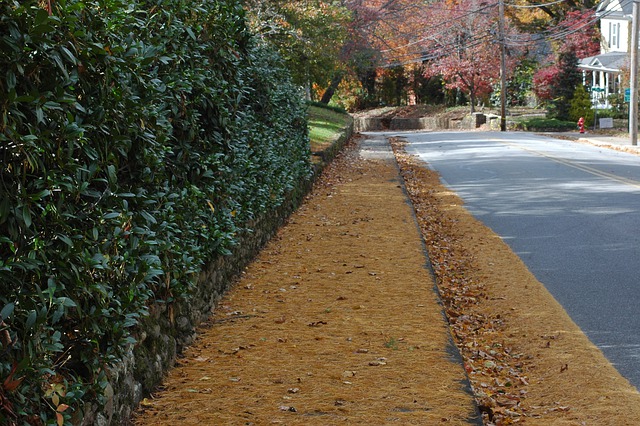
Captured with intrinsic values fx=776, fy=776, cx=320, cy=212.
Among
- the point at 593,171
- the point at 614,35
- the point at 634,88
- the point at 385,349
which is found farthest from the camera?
the point at 614,35

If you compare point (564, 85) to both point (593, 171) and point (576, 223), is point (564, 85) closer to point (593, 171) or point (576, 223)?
point (593, 171)

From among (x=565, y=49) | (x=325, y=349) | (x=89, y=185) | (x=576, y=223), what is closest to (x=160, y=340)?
(x=325, y=349)

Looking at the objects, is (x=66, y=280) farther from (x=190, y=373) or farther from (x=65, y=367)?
(x=190, y=373)

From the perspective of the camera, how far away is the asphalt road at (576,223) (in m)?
7.11

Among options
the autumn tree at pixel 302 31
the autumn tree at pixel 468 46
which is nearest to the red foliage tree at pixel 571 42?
the autumn tree at pixel 468 46

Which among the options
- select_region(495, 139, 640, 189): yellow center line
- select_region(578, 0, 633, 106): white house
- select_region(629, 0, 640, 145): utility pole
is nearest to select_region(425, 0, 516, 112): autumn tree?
select_region(578, 0, 633, 106): white house

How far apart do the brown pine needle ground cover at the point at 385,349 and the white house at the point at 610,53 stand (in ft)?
142

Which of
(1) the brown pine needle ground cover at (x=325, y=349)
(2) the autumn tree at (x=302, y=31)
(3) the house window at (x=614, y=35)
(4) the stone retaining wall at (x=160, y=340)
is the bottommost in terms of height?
(1) the brown pine needle ground cover at (x=325, y=349)

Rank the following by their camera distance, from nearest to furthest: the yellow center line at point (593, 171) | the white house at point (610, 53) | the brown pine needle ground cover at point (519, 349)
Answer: the brown pine needle ground cover at point (519, 349), the yellow center line at point (593, 171), the white house at point (610, 53)

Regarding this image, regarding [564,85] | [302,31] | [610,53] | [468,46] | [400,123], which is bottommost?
[400,123]

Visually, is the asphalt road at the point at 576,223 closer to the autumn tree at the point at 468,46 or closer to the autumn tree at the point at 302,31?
the autumn tree at the point at 302,31

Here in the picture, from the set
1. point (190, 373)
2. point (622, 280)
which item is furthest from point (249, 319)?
point (622, 280)

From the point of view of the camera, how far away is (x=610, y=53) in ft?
179

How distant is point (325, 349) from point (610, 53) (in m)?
54.3
